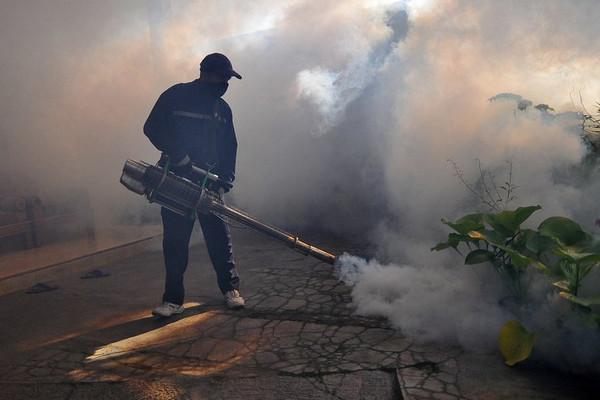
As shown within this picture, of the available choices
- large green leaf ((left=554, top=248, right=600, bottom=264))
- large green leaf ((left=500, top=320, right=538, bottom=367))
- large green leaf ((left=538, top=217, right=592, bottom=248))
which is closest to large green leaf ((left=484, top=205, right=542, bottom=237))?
large green leaf ((left=538, top=217, right=592, bottom=248))

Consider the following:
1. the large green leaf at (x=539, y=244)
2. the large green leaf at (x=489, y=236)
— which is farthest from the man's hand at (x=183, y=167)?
the large green leaf at (x=539, y=244)

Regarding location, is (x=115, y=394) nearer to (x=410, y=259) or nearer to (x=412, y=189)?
(x=410, y=259)

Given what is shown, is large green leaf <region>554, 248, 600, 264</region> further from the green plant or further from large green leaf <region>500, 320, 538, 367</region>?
large green leaf <region>500, 320, 538, 367</region>

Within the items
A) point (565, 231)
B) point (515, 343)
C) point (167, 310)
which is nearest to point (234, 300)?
point (167, 310)

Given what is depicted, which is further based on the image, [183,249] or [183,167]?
[183,249]

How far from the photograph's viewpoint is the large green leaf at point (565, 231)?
258 cm

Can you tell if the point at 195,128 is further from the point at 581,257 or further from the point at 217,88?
the point at 581,257

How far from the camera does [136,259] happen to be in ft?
19.1

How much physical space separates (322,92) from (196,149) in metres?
3.46

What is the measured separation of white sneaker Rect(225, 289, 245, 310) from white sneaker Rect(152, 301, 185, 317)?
37 centimetres

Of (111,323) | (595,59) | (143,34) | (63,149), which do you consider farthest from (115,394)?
(143,34)

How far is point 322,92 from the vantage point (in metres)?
6.76

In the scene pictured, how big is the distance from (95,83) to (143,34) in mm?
1093

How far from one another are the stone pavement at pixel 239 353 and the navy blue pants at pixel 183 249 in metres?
0.22
